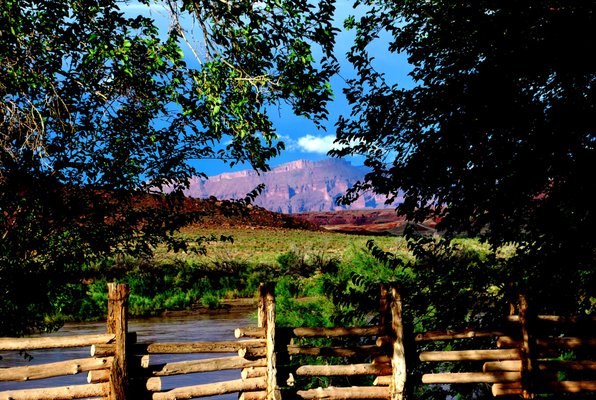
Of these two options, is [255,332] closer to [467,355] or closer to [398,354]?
[398,354]

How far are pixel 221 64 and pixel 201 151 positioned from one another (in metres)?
1.39

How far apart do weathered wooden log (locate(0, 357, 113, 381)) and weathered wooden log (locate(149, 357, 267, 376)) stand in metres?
0.54

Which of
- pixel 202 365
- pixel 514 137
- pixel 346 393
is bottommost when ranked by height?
pixel 346 393

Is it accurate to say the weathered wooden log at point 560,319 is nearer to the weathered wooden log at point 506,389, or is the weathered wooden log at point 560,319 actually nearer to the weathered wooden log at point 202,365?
the weathered wooden log at point 506,389

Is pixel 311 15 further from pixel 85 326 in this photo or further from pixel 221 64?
pixel 85 326

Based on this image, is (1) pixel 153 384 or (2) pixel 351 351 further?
(2) pixel 351 351

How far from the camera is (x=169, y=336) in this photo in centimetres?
1694

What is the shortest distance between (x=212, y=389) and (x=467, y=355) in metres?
2.87

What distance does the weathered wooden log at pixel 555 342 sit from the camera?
27.1 feet

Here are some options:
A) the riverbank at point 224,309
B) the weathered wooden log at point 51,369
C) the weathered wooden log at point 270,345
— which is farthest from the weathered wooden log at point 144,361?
the riverbank at point 224,309

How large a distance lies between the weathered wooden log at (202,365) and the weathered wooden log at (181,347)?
12 centimetres

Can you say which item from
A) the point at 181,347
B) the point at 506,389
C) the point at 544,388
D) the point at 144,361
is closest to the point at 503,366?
the point at 506,389

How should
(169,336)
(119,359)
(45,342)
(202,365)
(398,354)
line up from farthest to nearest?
(169,336) → (398,354) → (202,365) → (119,359) → (45,342)

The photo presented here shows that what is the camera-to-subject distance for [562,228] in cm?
795
